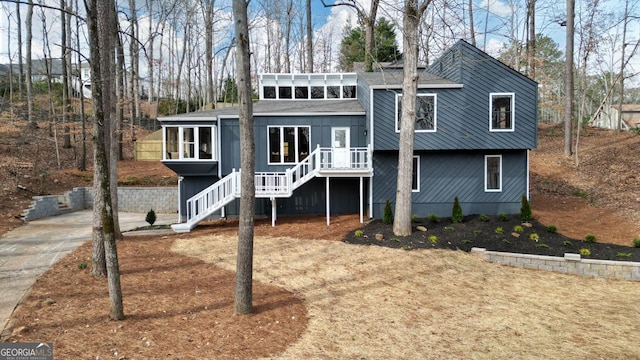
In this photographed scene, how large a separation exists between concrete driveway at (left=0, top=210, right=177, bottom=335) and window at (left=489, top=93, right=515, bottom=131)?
13.5 metres

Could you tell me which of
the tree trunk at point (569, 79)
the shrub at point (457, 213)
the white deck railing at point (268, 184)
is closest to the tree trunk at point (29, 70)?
the white deck railing at point (268, 184)

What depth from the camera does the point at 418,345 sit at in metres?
6.17

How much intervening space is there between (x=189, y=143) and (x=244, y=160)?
31.2ft

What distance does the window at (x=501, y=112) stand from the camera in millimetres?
14594

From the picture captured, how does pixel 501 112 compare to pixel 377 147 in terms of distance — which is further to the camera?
pixel 501 112

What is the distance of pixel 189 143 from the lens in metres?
15.3

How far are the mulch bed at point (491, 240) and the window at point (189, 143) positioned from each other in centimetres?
681

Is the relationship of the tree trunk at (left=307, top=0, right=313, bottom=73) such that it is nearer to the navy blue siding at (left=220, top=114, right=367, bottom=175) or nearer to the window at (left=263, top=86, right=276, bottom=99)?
the window at (left=263, top=86, right=276, bottom=99)

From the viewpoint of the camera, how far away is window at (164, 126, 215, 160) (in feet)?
49.9

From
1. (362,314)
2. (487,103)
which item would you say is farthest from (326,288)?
(487,103)

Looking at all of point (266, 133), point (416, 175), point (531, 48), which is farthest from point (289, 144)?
point (531, 48)

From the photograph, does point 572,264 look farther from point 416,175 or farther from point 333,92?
point 333,92

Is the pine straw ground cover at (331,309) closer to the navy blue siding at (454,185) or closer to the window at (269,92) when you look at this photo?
the navy blue siding at (454,185)

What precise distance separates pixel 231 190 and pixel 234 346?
891cm
